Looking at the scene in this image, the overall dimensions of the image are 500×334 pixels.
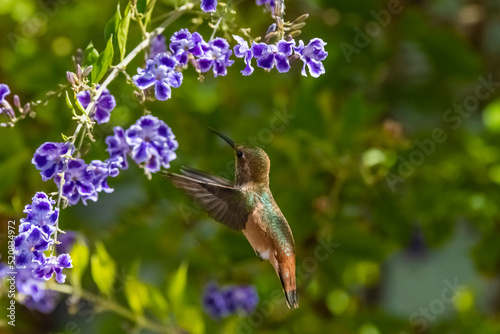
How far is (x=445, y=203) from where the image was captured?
203 cm

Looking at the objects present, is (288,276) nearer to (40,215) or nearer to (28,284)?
(40,215)

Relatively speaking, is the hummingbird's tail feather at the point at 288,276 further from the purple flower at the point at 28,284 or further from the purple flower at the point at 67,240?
the purple flower at the point at 67,240

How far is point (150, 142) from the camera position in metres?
0.92

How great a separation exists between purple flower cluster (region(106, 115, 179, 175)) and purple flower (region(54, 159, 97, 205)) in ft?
0.15

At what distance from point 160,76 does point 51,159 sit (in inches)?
6.5

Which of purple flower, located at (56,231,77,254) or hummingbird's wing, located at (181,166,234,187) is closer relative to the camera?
hummingbird's wing, located at (181,166,234,187)

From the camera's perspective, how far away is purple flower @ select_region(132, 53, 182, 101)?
91cm

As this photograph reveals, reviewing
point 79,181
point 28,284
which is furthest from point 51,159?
point 28,284

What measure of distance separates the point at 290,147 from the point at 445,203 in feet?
1.44

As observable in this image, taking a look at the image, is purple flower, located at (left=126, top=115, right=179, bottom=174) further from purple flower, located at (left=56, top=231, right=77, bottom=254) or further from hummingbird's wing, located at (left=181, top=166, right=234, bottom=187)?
purple flower, located at (left=56, top=231, right=77, bottom=254)

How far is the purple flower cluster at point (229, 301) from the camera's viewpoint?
2.01 meters

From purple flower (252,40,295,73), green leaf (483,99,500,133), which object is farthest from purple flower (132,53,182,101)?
green leaf (483,99,500,133)

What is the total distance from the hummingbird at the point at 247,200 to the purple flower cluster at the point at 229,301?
950 mm

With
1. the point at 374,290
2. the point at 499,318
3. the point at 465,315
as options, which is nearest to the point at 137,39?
the point at 465,315
